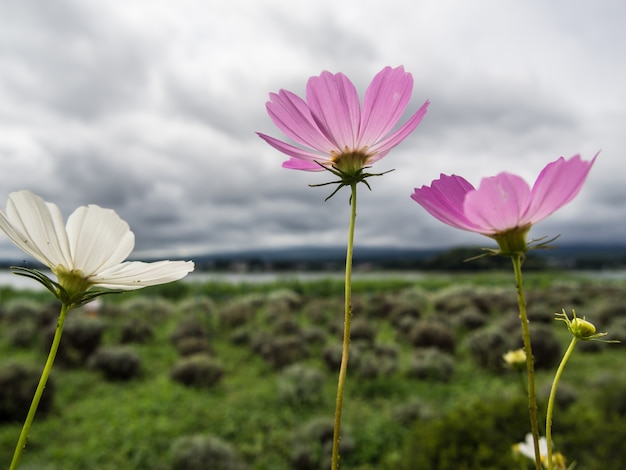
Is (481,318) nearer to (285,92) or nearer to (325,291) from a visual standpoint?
(325,291)

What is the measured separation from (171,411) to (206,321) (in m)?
3.92

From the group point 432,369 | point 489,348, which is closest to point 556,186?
point 432,369

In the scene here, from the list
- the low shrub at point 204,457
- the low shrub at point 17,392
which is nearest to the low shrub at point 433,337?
the low shrub at point 204,457

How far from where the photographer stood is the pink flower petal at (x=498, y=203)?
0.87 feet

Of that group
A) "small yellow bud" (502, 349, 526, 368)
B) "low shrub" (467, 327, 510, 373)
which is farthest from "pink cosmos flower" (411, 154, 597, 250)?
"low shrub" (467, 327, 510, 373)

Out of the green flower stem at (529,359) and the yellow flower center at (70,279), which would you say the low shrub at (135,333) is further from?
the green flower stem at (529,359)

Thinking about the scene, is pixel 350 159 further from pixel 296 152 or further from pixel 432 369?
pixel 432 369

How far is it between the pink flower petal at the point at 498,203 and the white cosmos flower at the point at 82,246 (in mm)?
178

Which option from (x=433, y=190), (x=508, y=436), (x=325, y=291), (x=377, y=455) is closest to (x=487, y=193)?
(x=433, y=190)

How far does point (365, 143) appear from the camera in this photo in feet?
1.12

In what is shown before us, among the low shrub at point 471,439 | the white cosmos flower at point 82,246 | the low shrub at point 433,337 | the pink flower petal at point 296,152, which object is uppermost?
the pink flower petal at point 296,152

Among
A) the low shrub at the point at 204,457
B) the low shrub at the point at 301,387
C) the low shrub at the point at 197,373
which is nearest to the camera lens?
the low shrub at the point at 204,457

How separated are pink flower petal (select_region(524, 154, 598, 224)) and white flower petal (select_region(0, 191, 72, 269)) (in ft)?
0.99

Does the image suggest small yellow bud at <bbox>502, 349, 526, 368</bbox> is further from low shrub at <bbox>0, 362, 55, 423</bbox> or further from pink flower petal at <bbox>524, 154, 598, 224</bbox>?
low shrub at <bbox>0, 362, 55, 423</bbox>
